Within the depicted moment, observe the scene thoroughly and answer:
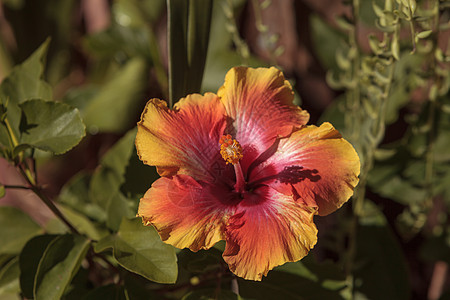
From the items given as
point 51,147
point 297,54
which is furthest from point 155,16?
point 51,147

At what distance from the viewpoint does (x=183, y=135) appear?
0.70 meters

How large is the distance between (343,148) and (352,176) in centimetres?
4

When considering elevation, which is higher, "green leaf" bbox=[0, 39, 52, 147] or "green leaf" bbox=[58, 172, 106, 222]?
"green leaf" bbox=[0, 39, 52, 147]

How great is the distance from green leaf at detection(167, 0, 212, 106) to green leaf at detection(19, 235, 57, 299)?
0.32 metres

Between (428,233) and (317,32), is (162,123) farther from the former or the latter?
(428,233)

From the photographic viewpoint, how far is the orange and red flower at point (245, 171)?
629 millimetres

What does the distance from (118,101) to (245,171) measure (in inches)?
27.8

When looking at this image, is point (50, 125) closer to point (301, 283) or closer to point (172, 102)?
point (172, 102)

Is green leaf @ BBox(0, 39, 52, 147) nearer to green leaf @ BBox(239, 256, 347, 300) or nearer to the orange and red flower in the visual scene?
the orange and red flower

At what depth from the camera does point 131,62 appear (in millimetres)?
1396

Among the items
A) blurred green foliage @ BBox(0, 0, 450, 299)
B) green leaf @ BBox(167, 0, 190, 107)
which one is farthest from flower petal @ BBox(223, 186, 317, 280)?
green leaf @ BBox(167, 0, 190, 107)

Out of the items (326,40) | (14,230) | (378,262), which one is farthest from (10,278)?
(326,40)

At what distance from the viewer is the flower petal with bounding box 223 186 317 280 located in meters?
0.62

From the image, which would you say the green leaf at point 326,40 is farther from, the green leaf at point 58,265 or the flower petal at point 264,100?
the green leaf at point 58,265
